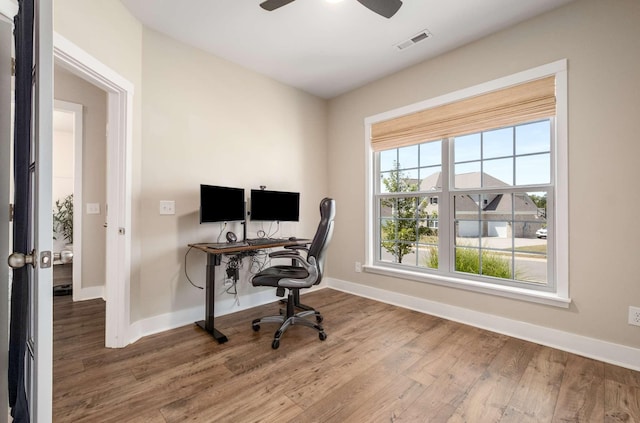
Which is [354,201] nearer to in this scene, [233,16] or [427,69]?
[427,69]

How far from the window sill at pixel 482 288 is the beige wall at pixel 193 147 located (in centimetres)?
137

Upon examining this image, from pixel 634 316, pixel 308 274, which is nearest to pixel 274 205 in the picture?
pixel 308 274

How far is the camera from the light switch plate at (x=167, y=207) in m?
2.58

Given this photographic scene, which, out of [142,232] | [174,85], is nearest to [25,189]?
[142,232]

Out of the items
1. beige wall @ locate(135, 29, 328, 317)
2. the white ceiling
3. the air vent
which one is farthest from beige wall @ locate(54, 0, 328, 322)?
the air vent

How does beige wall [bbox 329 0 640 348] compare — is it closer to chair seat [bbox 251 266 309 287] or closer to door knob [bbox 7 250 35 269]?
chair seat [bbox 251 266 309 287]

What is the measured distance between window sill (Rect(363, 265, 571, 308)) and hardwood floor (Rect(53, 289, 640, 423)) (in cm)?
36

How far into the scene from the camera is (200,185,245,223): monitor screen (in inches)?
102

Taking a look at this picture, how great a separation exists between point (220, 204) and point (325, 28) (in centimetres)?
186

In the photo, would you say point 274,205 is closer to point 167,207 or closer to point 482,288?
point 167,207

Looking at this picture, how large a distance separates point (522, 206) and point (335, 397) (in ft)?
7.43

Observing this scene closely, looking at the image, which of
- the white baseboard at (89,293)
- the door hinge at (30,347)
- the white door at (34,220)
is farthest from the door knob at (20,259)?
the white baseboard at (89,293)

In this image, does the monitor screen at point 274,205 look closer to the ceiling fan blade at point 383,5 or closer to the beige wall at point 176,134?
the beige wall at point 176,134

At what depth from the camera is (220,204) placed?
2.74 meters
